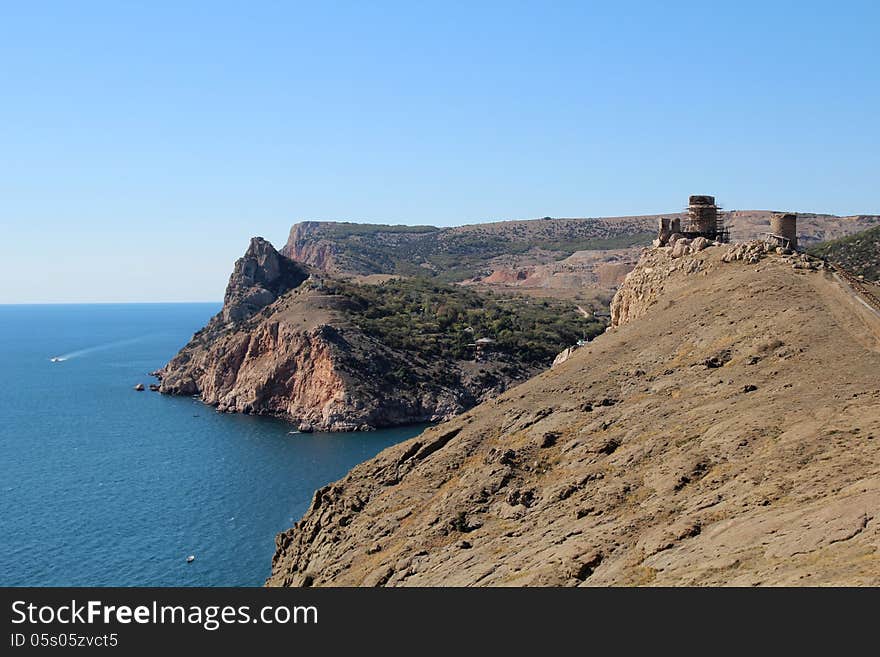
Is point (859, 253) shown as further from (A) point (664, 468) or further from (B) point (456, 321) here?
(A) point (664, 468)

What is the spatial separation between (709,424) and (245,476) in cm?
5633

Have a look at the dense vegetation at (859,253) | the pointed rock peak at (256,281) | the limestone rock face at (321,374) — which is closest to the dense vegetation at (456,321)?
the limestone rock face at (321,374)

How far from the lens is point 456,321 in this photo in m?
135

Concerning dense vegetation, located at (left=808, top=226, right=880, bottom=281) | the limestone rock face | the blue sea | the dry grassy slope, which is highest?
dense vegetation, located at (left=808, top=226, right=880, bottom=281)

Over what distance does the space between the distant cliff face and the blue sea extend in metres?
4.72

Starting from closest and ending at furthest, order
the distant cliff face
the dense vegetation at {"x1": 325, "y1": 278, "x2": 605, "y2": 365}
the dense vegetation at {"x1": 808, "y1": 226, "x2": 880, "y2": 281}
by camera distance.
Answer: the dense vegetation at {"x1": 808, "y1": 226, "x2": 880, "y2": 281} < the distant cliff face < the dense vegetation at {"x1": 325, "y1": 278, "x2": 605, "y2": 365}

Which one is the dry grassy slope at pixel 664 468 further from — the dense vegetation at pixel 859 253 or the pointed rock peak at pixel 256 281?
the pointed rock peak at pixel 256 281

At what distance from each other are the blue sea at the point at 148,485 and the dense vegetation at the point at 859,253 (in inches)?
1970

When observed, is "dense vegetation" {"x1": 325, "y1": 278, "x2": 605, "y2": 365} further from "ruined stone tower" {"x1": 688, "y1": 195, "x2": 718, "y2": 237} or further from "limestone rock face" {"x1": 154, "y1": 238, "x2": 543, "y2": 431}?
"ruined stone tower" {"x1": 688, "y1": 195, "x2": 718, "y2": 237}

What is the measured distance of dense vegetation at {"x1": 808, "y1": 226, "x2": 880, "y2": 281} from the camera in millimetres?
88812

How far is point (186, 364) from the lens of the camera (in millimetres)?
130375

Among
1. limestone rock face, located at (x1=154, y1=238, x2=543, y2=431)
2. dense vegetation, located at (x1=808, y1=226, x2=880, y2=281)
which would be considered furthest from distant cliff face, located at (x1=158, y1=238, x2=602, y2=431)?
dense vegetation, located at (x1=808, y1=226, x2=880, y2=281)

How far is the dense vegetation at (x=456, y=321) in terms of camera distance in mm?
120000
